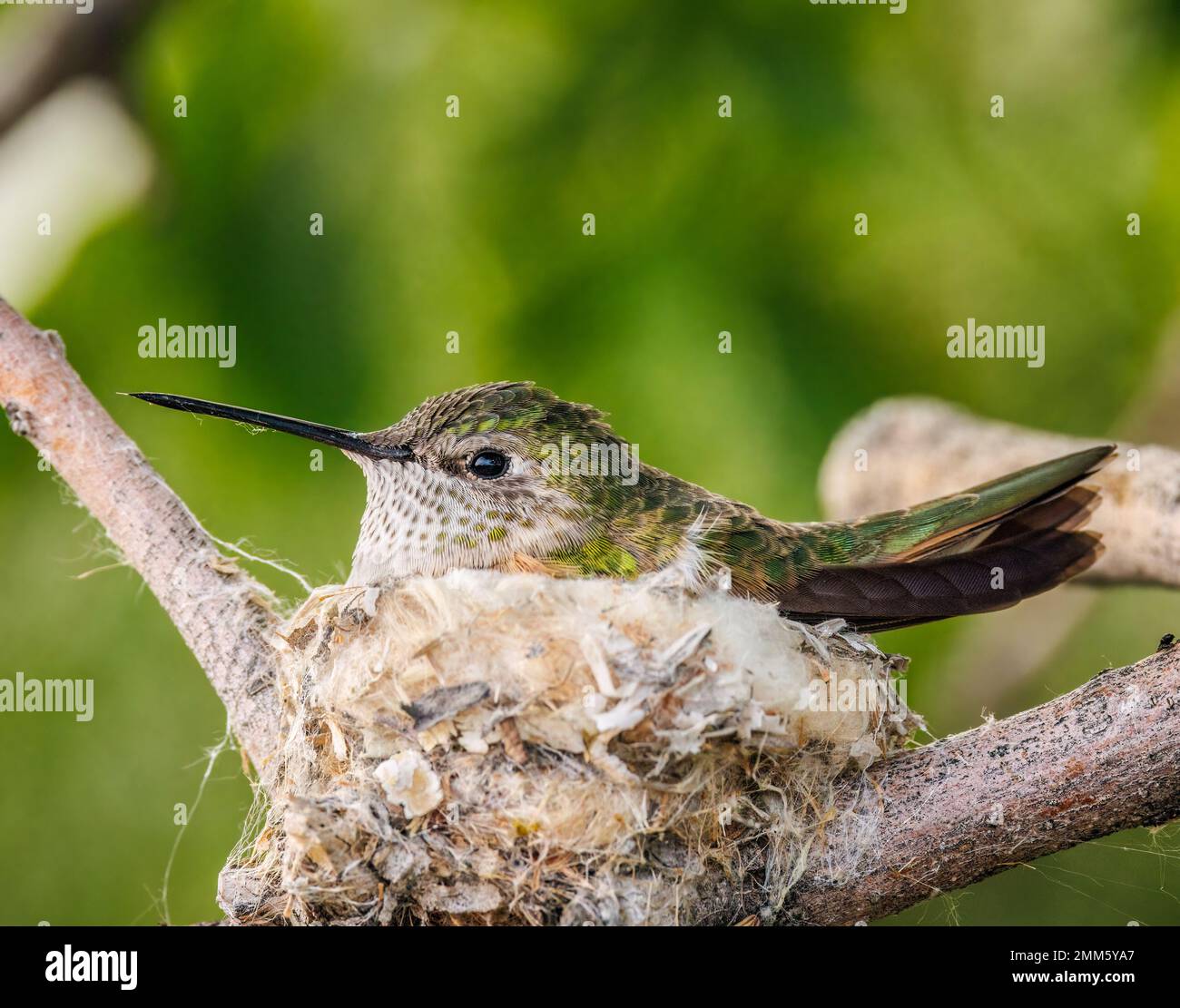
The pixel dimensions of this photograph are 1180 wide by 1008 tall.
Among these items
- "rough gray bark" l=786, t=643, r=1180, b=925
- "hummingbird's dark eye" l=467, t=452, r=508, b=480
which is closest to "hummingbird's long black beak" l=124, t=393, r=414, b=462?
"hummingbird's dark eye" l=467, t=452, r=508, b=480

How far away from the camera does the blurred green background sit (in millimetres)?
4730

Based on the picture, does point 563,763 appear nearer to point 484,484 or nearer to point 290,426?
point 484,484

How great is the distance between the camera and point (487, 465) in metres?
3.10

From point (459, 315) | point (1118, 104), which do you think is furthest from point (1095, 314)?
point (459, 315)

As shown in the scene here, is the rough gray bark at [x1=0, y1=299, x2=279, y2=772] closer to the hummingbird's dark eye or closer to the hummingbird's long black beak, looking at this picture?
the hummingbird's long black beak

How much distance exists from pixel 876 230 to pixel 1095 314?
102 cm

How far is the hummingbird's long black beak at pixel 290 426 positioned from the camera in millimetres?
2953

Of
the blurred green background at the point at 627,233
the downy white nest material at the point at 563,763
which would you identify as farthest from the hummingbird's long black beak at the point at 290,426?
the blurred green background at the point at 627,233

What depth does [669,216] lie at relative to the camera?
4.82 m

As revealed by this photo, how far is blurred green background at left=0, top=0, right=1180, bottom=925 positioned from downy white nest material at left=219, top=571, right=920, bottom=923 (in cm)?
237

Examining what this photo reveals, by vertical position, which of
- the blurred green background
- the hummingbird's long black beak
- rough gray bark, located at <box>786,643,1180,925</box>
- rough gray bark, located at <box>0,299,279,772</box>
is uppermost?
the blurred green background

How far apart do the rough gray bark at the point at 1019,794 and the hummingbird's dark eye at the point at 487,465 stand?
133cm

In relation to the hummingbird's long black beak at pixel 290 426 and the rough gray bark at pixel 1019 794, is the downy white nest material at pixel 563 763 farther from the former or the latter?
the hummingbird's long black beak at pixel 290 426

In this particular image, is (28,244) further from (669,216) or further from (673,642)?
(673,642)
